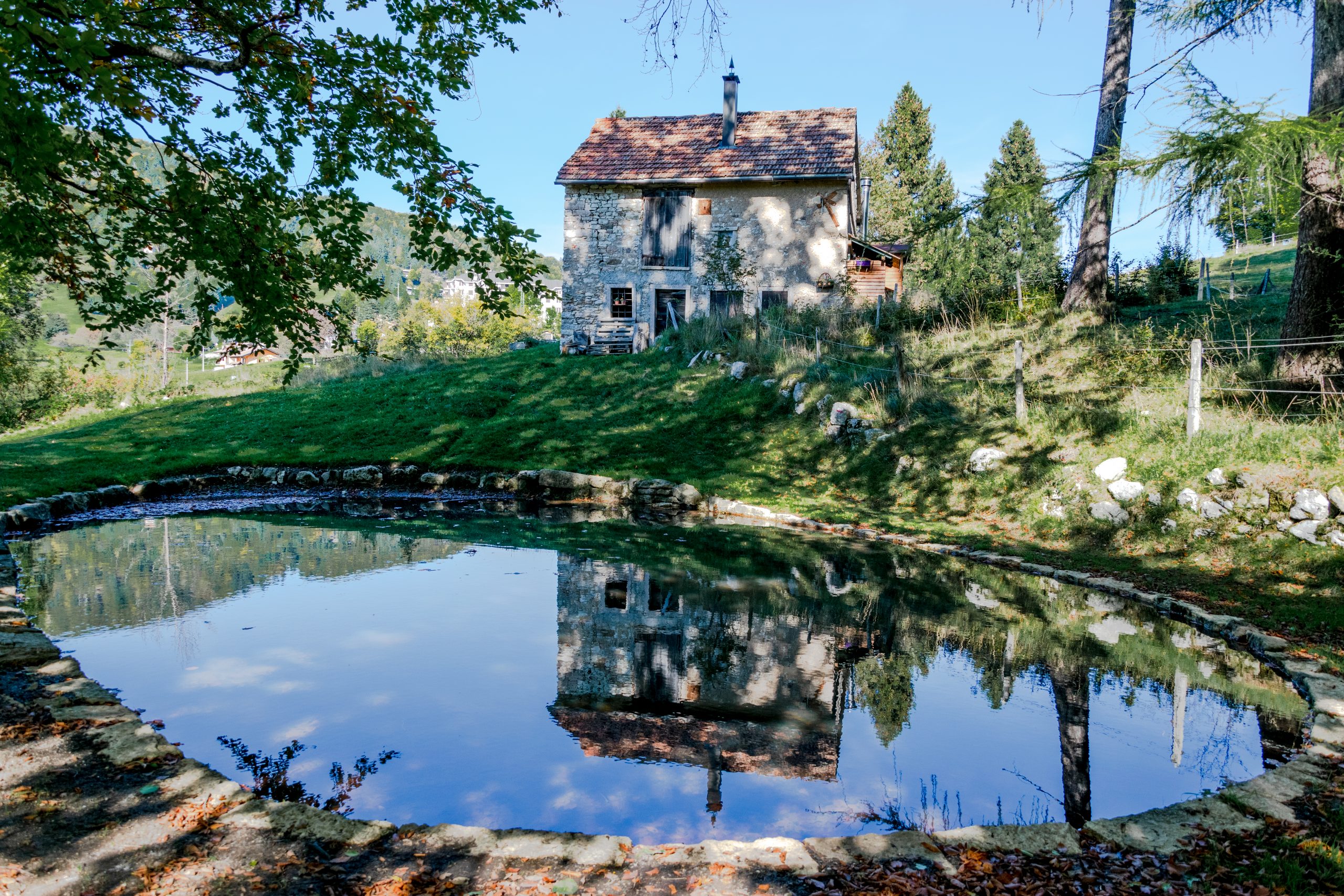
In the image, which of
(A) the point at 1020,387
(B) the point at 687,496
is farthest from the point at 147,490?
(A) the point at 1020,387

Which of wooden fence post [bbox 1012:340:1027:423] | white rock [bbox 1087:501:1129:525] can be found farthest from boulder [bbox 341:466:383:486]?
white rock [bbox 1087:501:1129:525]

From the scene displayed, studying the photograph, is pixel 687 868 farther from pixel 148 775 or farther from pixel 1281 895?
pixel 148 775

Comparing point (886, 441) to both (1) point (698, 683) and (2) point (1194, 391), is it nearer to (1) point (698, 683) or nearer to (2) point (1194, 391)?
(2) point (1194, 391)

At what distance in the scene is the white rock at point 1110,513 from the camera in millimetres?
9992

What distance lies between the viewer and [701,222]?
25.3m

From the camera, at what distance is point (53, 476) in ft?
43.6

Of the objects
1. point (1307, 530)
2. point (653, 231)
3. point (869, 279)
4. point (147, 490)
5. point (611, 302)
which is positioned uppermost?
point (653, 231)

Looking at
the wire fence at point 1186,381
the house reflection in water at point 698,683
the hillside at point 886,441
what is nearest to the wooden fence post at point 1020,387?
the wire fence at point 1186,381

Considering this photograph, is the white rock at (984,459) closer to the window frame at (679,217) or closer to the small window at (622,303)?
the window frame at (679,217)

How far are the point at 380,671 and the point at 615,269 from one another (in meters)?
21.4

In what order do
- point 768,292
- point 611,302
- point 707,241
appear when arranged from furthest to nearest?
point 611,302, point 707,241, point 768,292

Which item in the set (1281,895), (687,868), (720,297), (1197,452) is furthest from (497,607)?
(720,297)

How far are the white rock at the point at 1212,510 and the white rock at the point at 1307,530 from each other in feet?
2.55

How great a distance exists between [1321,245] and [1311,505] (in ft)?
13.4
